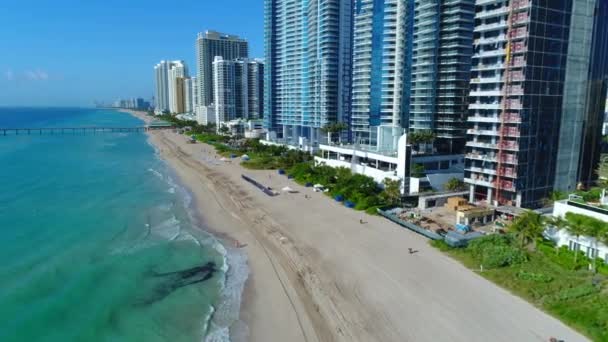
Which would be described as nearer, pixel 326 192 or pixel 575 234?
pixel 575 234

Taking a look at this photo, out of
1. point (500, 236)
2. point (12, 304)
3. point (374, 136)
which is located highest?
point (374, 136)

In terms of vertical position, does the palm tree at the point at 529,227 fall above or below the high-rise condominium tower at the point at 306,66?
below

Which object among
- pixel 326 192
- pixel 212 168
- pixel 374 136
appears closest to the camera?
pixel 326 192

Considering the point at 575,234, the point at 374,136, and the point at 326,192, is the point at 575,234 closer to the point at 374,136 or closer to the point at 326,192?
the point at 326,192

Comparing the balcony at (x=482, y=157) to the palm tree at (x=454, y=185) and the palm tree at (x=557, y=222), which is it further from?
the palm tree at (x=557, y=222)

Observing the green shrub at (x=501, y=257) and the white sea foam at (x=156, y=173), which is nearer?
the green shrub at (x=501, y=257)

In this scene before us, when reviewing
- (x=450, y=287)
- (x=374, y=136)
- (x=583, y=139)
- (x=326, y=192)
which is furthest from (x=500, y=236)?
(x=374, y=136)

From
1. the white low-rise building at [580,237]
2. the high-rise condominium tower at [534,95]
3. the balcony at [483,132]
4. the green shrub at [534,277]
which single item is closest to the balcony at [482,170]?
the high-rise condominium tower at [534,95]

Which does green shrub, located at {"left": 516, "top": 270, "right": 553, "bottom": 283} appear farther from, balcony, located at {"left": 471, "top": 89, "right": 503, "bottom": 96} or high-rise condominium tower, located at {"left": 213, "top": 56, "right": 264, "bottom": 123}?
high-rise condominium tower, located at {"left": 213, "top": 56, "right": 264, "bottom": 123}
